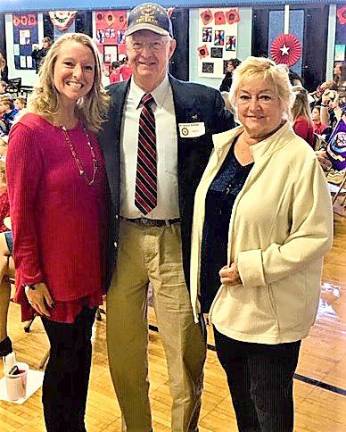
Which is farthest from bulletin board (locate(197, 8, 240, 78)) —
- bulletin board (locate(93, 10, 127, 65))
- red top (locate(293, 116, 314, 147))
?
red top (locate(293, 116, 314, 147))

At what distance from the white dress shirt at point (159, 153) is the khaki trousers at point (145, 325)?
0.09 metres

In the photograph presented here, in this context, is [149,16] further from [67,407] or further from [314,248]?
[67,407]

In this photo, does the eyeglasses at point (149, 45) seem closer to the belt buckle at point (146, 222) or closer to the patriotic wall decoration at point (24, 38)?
the belt buckle at point (146, 222)

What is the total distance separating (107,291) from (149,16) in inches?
40.2

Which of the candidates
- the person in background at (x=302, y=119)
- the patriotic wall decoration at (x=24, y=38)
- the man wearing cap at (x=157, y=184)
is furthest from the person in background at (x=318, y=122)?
the patriotic wall decoration at (x=24, y=38)

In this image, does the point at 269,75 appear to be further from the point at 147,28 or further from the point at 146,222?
the point at 146,222

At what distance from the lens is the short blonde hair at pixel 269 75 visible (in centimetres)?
186

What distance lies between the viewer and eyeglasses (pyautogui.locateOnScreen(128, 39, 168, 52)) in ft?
7.11

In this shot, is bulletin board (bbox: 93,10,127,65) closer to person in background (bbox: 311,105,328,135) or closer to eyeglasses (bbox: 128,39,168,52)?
person in background (bbox: 311,105,328,135)

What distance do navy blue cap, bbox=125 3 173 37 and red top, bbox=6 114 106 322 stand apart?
408 mm

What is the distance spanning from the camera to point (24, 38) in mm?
12211

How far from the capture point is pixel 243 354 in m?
2.00

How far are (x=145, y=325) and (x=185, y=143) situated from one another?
0.73 m

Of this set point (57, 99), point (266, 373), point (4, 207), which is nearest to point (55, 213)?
point (57, 99)
